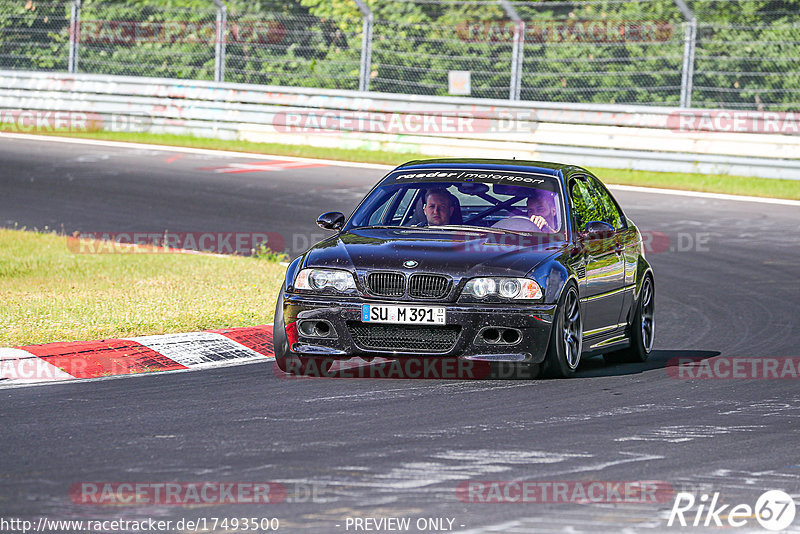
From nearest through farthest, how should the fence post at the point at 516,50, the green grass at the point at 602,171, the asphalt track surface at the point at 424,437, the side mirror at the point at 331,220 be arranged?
1. the asphalt track surface at the point at 424,437
2. the side mirror at the point at 331,220
3. the green grass at the point at 602,171
4. the fence post at the point at 516,50

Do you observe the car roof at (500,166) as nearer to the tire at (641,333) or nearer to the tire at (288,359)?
the tire at (641,333)

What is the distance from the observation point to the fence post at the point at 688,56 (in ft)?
74.3

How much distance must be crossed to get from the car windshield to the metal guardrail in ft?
40.8

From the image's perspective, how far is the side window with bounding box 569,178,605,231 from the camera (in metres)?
10.4

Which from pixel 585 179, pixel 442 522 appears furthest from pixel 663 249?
pixel 442 522

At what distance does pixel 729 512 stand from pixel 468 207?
15.8ft

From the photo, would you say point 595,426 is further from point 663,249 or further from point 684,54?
point 684,54

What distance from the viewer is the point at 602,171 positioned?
23.6 meters

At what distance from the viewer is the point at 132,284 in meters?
13.3

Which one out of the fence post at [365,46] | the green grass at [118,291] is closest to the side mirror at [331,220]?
the green grass at [118,291]
